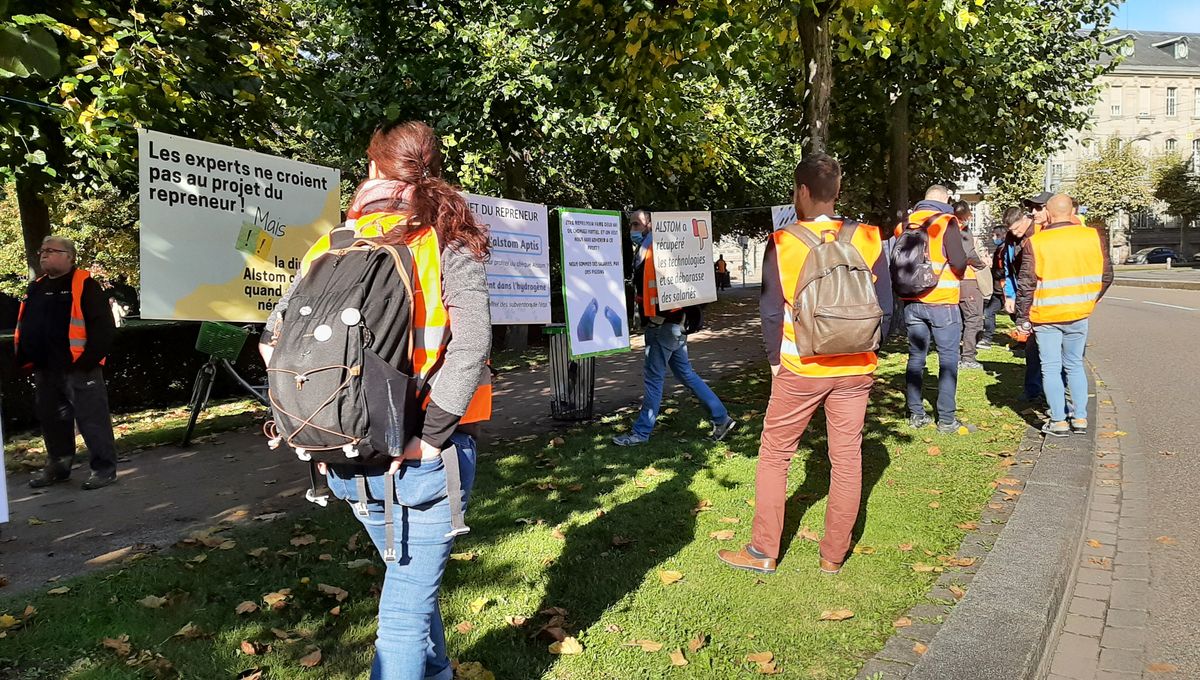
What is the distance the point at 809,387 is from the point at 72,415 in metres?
5.93

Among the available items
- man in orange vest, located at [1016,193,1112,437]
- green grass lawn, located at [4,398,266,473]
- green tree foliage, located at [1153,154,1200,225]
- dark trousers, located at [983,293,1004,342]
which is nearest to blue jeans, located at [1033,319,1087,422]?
man in orange vest, located at [1016,193,1112,437]

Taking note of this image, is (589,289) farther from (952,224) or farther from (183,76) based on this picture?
(183,76)

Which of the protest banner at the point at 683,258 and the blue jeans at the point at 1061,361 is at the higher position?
the protest banner at the point at 683,258

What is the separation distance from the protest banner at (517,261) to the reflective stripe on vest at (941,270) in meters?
3.13

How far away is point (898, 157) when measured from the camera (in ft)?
49.9

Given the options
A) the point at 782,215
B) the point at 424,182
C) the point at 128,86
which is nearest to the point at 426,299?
the point at 424,182

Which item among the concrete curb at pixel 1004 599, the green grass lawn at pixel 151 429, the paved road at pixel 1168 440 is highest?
the green grass lawn at pixel 151 429

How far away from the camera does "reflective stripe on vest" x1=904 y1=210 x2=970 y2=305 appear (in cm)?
683

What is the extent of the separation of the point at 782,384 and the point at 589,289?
3375mm

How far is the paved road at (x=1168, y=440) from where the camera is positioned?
3656mm

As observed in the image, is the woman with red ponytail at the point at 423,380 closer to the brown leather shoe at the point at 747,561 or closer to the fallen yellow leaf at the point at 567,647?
the fallen yellow leaf at the point at 567,647

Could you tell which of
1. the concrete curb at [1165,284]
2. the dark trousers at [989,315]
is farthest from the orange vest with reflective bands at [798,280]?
the concrete curb at [1165,284]

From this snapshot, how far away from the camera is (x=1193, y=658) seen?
3.38m

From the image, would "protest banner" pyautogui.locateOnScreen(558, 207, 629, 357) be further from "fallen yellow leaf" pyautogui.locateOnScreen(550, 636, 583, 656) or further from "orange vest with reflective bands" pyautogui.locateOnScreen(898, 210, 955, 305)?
"fallen yellow leaf" pyautogui.locateOnScreen(550, 636, 583, 656)
